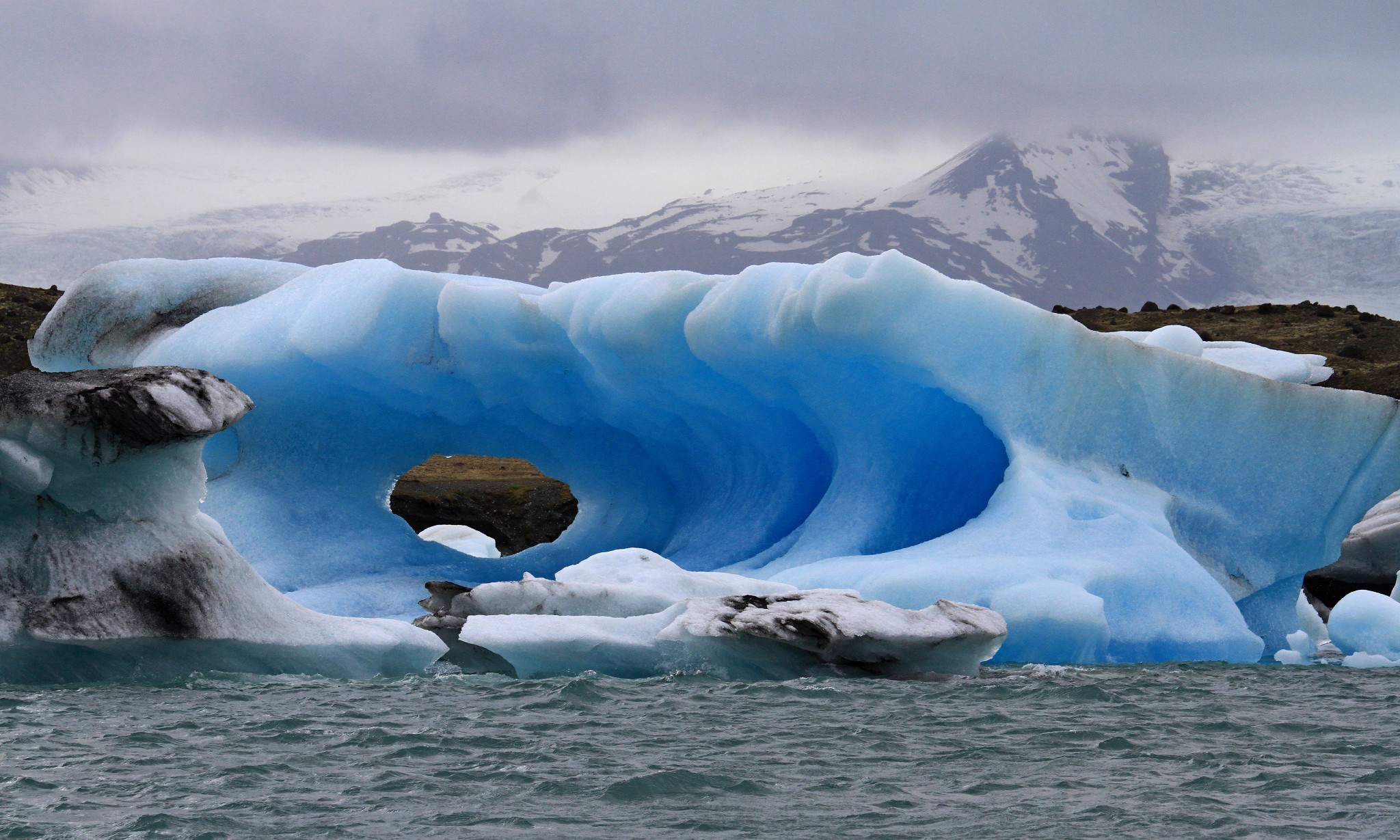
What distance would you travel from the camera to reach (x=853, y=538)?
13094 millimetres

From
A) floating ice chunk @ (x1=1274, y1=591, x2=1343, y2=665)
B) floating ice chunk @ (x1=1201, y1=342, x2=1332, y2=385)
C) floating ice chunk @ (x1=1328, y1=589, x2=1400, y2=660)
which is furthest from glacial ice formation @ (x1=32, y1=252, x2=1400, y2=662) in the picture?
floating ice chunk @ (x1=1201, y1=342, x2=1332, y2=385)

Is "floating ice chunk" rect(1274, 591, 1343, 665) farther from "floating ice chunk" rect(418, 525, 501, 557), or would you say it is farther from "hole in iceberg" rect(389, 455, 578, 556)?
"hole in iceberg" rect(389, 455, 578, 556)

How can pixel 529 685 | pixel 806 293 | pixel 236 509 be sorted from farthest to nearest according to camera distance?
pixel 236 509, pixel 806 293, pixel 529 685

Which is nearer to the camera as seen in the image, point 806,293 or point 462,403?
point 806,293

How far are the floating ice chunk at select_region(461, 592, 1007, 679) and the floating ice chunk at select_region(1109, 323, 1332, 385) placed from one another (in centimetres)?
649

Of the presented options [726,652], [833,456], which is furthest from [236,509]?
[726,652]

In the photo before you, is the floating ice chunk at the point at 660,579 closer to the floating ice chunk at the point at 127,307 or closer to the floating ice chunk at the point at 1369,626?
the floating ice chunk at the point at 1369,626

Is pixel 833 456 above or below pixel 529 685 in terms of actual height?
above

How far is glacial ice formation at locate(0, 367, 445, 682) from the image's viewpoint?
305 inches

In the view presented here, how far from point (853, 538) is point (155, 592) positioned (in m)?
6.73

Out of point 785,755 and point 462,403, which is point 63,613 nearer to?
point 785,755

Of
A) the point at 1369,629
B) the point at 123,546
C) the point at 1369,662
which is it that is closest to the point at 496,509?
the point at 1369,629

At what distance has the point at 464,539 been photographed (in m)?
24.8

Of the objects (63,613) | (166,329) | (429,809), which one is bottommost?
(429,809)
